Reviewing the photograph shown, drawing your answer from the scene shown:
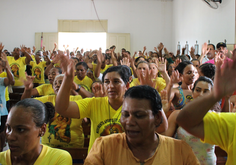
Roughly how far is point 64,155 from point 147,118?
641 mm

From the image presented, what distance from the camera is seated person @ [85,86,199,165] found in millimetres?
1097

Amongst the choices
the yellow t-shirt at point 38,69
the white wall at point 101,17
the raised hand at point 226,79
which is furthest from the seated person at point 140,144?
the white wall at point 101,17

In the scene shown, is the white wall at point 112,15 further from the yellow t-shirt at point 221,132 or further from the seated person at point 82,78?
the yellow t-shirt at point 221,132

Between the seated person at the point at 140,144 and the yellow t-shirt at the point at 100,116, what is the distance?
1.76ft

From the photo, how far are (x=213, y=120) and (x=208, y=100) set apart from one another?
15cm

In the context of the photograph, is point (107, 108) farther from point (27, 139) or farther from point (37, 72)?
point (37, 72)

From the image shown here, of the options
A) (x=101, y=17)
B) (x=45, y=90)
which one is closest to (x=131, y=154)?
(x=45, y=90)

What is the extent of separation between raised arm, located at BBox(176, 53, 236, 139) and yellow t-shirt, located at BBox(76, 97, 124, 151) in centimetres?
74

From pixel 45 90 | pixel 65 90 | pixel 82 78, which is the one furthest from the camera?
pixel 82 78

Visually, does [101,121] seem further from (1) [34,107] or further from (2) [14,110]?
(2) [14,110]

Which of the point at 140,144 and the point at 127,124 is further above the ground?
the point at 127,124

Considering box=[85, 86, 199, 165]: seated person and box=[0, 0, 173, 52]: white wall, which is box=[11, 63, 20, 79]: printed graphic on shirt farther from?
box=[0, 0, 173, 52]: white wall

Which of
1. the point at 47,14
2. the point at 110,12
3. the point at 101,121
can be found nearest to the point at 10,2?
the point at 47,14

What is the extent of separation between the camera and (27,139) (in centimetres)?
134
